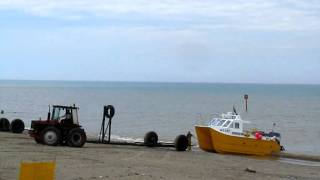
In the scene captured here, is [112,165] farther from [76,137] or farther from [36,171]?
[36,171]

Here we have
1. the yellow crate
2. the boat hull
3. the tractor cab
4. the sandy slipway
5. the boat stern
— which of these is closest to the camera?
the yellow crate

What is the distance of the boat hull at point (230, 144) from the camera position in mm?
29891

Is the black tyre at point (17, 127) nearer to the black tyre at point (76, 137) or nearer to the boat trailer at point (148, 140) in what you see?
the boat trailer at point (148, 140)

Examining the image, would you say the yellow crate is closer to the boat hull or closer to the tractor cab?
the tractor cab

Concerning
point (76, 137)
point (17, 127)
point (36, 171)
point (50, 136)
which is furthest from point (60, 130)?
point (36, 171)

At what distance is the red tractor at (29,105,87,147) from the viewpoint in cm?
2400

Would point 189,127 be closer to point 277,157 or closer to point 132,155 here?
point 277,157

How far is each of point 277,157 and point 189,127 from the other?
87.8 feet

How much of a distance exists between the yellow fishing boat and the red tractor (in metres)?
8.32

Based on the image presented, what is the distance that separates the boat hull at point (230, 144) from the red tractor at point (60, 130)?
828 cm

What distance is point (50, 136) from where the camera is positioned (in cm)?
2400

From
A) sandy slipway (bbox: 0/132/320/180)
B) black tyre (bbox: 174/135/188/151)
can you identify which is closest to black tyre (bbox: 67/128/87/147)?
sandy slipway (bbox: 0/132/320/180)

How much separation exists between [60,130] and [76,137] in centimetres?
78

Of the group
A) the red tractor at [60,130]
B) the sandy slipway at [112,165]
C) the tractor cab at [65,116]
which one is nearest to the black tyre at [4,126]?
the red tractor at [60,130]
